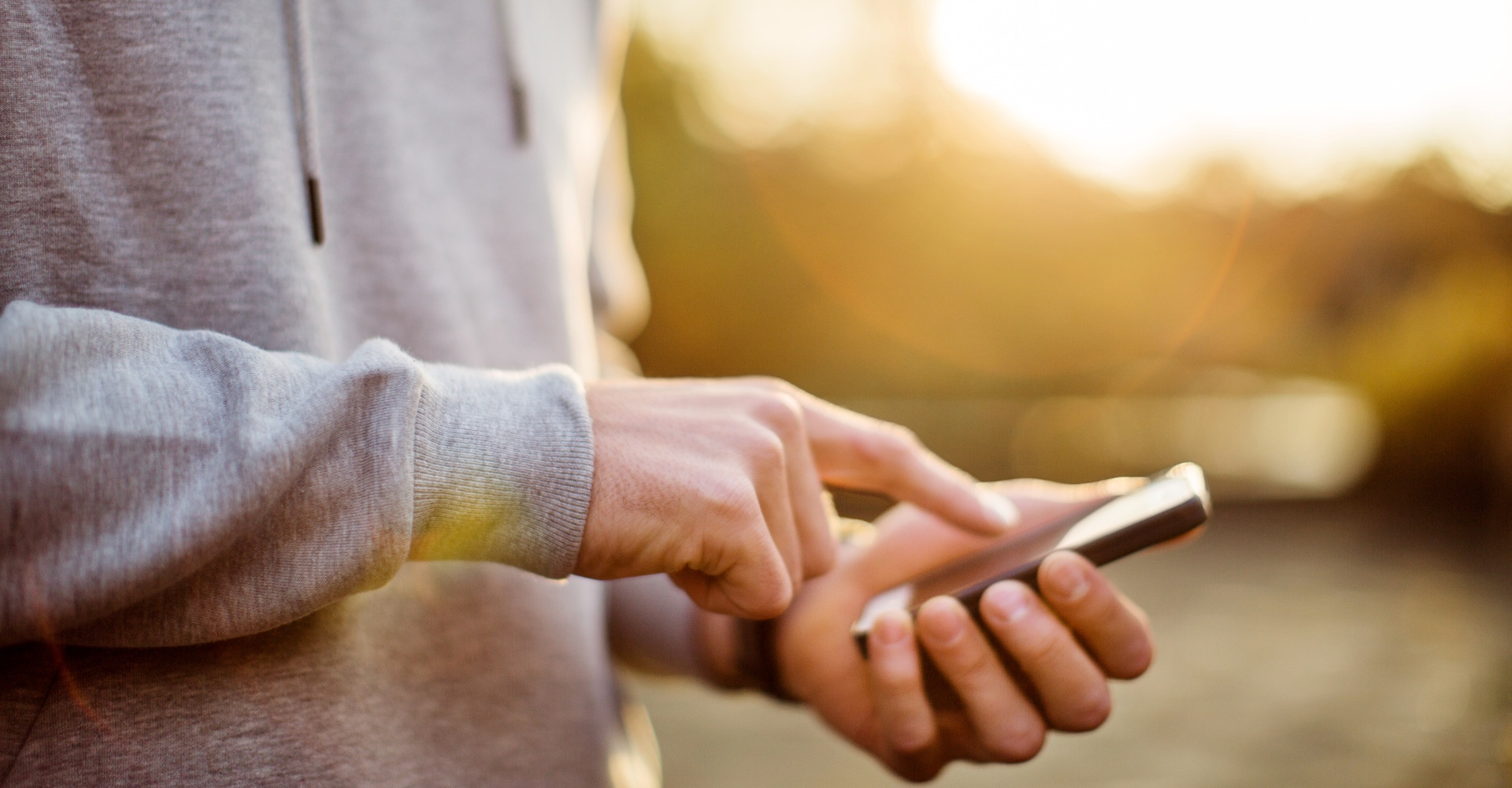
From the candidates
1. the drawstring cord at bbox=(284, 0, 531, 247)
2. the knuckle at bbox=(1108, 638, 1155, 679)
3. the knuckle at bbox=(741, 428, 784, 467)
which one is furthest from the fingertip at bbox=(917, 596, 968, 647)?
the drawstring cord at bbox=(284, 0, 531, 247)

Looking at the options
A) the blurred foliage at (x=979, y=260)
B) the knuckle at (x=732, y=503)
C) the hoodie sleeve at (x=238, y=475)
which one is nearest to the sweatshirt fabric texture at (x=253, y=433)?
the hoodie sleeve at (x=238, y=475)

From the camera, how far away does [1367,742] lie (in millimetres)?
4508

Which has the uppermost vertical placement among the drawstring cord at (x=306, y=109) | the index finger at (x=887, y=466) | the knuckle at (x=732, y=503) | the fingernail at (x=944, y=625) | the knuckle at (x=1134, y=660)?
the drawstring cord at (x=306, y=109)

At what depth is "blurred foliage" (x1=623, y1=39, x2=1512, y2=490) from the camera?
15.0 m

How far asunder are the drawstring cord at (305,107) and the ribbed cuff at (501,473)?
0.28 metres

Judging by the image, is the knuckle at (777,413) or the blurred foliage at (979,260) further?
the blurred foliage at (979,260)

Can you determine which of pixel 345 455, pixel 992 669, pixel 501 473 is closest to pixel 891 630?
pixel 992 669

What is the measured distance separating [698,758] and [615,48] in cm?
411

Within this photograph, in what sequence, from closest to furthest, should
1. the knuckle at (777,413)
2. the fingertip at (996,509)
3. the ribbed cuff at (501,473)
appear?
the ribbed cuff at (501,473) < the knuckle at (777,413) < the fingertip at (996,509)

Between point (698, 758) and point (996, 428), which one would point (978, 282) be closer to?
point (996, 428)

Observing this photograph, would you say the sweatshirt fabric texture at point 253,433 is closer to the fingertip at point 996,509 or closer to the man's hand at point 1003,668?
the man's hand at point 1003,668

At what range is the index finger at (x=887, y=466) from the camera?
109cm

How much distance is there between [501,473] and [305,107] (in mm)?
504

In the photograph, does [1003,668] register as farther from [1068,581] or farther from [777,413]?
[777,413]
